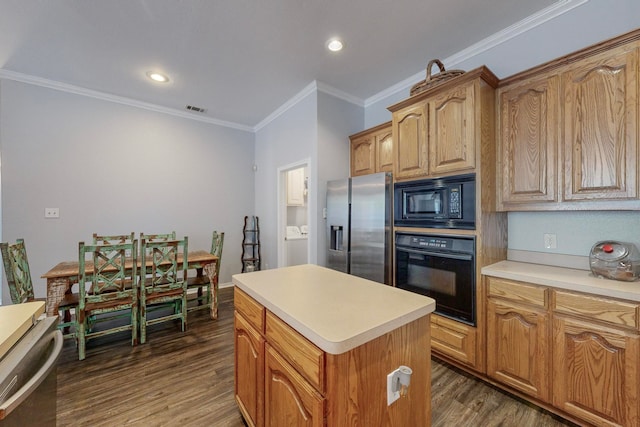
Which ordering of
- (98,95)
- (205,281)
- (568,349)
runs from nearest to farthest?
(568,349)
(205,281)
(98,95)

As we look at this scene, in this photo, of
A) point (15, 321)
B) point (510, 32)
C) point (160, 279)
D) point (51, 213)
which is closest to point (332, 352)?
point (15, 321)

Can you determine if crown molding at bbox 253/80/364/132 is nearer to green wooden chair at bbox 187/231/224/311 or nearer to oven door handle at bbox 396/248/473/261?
green wooden chair at bbox 187/231/224/311

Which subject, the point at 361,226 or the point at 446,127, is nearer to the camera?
the point at 446,127

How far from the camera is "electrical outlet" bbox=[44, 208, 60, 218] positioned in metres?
3.10

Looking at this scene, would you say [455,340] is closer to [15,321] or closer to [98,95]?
[15,321]

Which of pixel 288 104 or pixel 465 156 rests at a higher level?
pixel 288 104

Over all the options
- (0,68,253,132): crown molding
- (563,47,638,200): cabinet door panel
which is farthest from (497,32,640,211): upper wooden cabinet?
(0,68,253,132): crown molding

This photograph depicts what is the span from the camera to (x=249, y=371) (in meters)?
1.34

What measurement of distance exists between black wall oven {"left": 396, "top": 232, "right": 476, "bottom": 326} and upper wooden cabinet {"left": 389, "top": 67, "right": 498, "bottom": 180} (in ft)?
1.88

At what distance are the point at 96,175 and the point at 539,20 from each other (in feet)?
16.6

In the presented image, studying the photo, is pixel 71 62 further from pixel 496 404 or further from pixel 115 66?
pixel 496 404

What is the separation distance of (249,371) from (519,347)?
1.75m

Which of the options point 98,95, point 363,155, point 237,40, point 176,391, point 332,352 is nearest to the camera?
point 332,352

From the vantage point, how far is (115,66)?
276 cm
